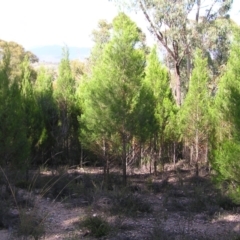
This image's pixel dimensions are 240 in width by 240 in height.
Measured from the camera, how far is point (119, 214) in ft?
33.1

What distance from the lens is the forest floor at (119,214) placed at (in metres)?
8.24

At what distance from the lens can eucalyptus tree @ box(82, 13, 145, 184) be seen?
14.2 meters

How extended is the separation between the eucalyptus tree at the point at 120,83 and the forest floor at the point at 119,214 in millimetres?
2020

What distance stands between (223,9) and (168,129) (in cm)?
1079

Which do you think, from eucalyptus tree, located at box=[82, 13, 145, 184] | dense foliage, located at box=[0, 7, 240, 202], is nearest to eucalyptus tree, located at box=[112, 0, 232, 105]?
dense foliage, located at box=[0, 7, 240, 202]

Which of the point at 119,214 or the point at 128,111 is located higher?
the point at 128,111

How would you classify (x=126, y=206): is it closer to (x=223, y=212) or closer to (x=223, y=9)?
(x=223, y=212)

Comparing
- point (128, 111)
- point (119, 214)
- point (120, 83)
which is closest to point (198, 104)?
point (128, 111)

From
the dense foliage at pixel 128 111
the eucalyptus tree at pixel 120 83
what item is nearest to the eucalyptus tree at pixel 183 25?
the dense foliage at pixel 128 111

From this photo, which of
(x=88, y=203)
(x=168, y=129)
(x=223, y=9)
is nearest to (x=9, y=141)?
(x=88, y=203)

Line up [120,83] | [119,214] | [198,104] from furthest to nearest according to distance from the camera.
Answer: [198,104] → [120,83] → [119,214]

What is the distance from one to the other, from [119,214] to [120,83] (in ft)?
18.1

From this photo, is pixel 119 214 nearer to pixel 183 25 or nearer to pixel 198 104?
pixel 198 104

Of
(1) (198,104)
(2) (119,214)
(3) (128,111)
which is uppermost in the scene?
(1) (198,104)
